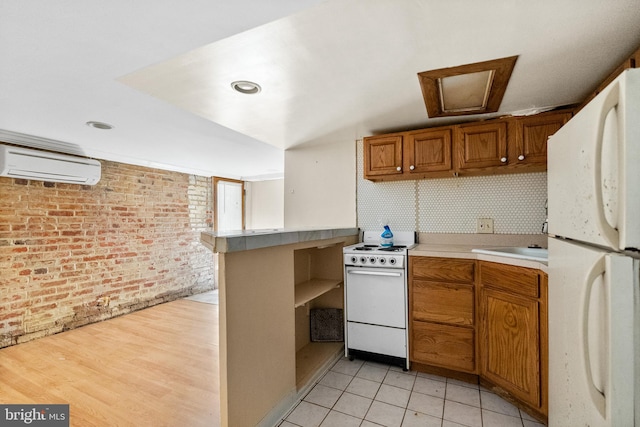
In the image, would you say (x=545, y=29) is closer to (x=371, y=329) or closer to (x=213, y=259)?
(x=371, y=329)

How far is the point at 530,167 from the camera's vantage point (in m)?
2.35

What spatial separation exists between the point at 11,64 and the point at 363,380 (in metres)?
3.07

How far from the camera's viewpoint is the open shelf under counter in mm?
2272

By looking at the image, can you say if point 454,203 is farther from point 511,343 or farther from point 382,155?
point 511,343

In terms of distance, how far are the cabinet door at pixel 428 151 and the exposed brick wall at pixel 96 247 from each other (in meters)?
3.90

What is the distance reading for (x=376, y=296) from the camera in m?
2.45

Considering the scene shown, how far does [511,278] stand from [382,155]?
1.47 meters

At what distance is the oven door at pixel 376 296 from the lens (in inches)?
93.4

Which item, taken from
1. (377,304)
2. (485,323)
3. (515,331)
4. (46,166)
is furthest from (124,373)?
(515,331)

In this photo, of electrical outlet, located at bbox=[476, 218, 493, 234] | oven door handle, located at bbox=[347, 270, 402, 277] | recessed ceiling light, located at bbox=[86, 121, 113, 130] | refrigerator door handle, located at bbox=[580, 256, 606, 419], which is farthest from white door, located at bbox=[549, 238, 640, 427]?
recessed ceiling light, located at bbox=[86, 121, 113, 130]

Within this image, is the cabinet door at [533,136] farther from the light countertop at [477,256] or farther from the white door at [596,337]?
the white door at [596,337]

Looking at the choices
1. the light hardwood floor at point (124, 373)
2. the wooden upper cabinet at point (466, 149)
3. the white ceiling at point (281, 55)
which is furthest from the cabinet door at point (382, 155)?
the light hardwood floor at point (124, 373)

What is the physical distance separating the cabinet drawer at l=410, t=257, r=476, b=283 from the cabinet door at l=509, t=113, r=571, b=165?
920 millimetres

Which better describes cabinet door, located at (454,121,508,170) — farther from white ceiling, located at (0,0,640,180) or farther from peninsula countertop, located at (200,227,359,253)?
peninsula countertop, located at (200,227,359,253)
